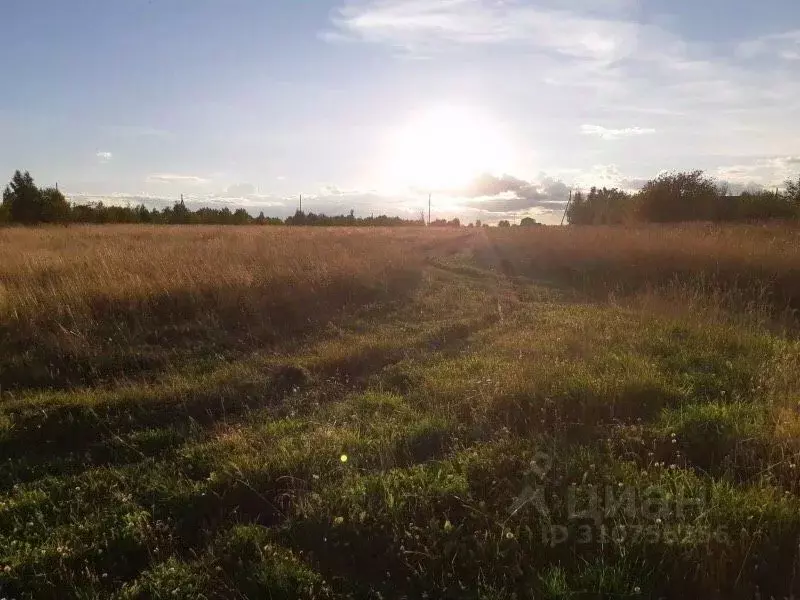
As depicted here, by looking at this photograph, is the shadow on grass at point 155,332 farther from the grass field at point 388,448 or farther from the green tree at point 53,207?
the green tree at point 53,207

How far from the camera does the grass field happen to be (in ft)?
10.2

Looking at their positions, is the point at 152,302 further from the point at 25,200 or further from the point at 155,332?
the point at 25,200

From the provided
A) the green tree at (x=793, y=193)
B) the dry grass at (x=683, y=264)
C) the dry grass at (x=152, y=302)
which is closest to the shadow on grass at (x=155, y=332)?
the dry grass at (x=152, y=302)

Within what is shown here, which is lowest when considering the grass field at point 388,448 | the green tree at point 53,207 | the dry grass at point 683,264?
the grass field at point 388,448

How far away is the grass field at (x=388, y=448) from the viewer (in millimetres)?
3117

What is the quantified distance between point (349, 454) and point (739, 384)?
4145 mm

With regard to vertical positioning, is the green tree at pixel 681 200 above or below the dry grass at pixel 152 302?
above

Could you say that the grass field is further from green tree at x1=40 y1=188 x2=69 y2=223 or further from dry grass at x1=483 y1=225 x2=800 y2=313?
green tree at x1=40 y1=188 x2=69 y2=223

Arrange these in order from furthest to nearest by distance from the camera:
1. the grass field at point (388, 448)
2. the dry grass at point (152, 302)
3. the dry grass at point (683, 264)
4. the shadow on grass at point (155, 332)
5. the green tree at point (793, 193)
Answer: the green tree at point (793, 193)
the dry grass at point (683, 264)
the dry grass at point (152, 302)
the shadow on grass at point (155, 332)
the grass field at point (388, 448)

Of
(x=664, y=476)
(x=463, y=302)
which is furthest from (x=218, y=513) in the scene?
(x=463, y=302)

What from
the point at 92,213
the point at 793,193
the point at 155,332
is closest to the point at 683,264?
the point at 155,332

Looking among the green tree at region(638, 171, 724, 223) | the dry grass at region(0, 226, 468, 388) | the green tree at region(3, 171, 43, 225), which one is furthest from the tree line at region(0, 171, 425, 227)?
the green tree at region(638, 171, 724, 223)

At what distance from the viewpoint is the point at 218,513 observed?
12.8 feet

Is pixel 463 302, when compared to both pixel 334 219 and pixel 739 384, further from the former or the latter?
pixel 334 219
